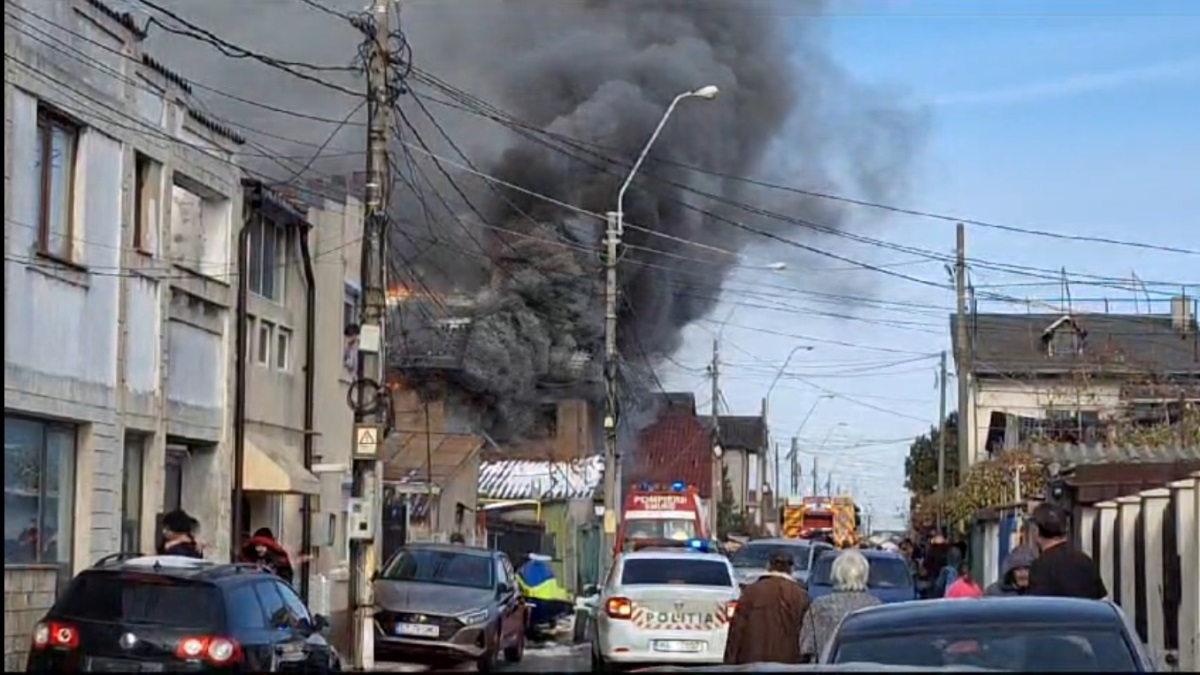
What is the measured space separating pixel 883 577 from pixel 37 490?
443 inches

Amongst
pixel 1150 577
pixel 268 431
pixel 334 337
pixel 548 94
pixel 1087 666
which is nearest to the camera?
pixel 1087 666

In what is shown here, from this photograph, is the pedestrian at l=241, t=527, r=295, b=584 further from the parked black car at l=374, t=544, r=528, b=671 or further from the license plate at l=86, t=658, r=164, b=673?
the license plate at l=86, t=658, r=164, b=673

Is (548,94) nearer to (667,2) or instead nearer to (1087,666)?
(667,2)

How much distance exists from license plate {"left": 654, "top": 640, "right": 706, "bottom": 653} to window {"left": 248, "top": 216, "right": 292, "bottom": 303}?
8593mm

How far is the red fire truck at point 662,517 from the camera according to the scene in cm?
3894

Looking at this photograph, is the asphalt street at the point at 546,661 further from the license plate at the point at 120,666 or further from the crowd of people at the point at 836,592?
the license plate at the point at 120,666

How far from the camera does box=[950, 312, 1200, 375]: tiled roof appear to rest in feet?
204

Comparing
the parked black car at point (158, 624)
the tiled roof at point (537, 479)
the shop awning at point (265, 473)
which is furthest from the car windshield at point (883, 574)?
the tiled roof at point (537, 479)

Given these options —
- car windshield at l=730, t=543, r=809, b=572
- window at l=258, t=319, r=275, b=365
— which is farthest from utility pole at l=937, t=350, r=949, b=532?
window at l=258, t=319, r=275, b=365

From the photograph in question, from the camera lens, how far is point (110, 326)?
65.4ft

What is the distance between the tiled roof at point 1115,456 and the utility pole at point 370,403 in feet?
28.9

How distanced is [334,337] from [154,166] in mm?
9035

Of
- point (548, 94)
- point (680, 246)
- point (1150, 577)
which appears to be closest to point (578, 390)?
point (680, 246)

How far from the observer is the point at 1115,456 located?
24.8m
